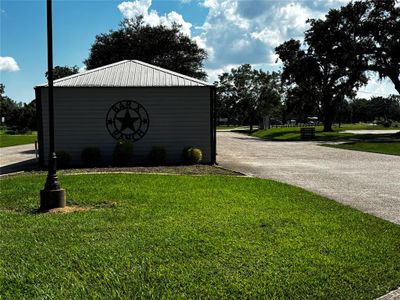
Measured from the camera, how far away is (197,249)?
16.9 ft

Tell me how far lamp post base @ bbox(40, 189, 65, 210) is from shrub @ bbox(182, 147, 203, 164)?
349 inches

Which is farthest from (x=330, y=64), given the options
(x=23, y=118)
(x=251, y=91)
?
(x=23, y=118)

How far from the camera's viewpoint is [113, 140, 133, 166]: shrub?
15.9 meters

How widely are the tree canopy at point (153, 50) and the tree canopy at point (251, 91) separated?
2706 centimetres

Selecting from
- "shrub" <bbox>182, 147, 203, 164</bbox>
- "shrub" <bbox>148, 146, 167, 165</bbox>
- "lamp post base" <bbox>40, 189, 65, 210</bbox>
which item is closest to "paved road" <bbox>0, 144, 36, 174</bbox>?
"shrub" <bbox>148, 146, 167, 165</bbox>

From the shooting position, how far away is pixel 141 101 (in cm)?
1712


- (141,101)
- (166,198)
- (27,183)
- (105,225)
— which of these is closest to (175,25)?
(141,101)

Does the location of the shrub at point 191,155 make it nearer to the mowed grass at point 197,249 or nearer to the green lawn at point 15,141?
the mowed grass at point 197,249

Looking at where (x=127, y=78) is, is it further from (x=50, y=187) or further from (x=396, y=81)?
(x=396, y=81)

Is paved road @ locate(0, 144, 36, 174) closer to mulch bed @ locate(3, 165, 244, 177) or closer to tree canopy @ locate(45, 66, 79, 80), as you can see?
mulch bed @ locate(3, 165, 244, 177)

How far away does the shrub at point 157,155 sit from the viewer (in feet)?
53.8

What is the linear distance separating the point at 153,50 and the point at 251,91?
29843 millimetres

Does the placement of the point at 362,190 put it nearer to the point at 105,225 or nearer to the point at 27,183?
the point at 105,225

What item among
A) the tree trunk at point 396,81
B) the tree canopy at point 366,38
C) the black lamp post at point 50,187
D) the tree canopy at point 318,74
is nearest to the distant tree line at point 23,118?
the tree canopy at point 318,74
